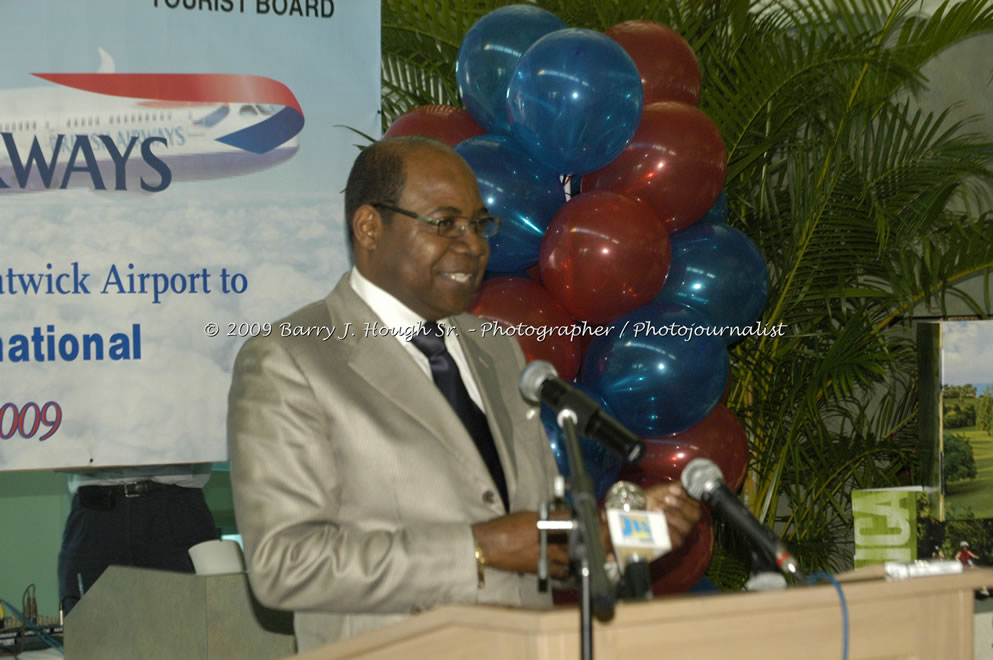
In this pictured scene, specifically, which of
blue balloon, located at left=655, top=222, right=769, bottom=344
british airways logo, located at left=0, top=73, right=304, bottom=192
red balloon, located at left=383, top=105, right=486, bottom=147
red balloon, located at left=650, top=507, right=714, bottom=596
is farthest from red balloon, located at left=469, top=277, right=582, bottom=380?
british airways logo, located at left=0, top=73, right=304, bottom=192

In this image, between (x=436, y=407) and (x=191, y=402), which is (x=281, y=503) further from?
(x=191, y=402)

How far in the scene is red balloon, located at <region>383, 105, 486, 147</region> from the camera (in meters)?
3.77

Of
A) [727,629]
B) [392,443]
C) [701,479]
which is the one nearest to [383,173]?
[392,443]

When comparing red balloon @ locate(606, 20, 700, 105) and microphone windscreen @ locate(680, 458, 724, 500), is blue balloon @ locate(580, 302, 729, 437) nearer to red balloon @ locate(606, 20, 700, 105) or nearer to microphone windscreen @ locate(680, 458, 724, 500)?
red balloon @ locate(606, 20, 700, 105)

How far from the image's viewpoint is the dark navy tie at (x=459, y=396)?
2352 mm

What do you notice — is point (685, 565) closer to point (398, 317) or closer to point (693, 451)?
point (693, 451)

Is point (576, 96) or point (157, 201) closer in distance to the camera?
point (576, 96)

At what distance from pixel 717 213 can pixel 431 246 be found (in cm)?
192

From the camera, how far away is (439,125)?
12.5ft

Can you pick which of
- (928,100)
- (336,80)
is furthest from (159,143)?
(928,100)

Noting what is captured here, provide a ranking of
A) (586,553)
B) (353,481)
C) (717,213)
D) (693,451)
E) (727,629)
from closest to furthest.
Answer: (586,553) → (727,629) → (353,481) → (693,451) → (717,213)

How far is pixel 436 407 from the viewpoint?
226 centimetres

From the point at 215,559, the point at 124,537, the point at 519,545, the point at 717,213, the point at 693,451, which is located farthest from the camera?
the point at 124,537

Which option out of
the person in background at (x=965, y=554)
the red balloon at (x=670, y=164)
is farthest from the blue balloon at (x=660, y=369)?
the person in background at (x=965, y=554)
